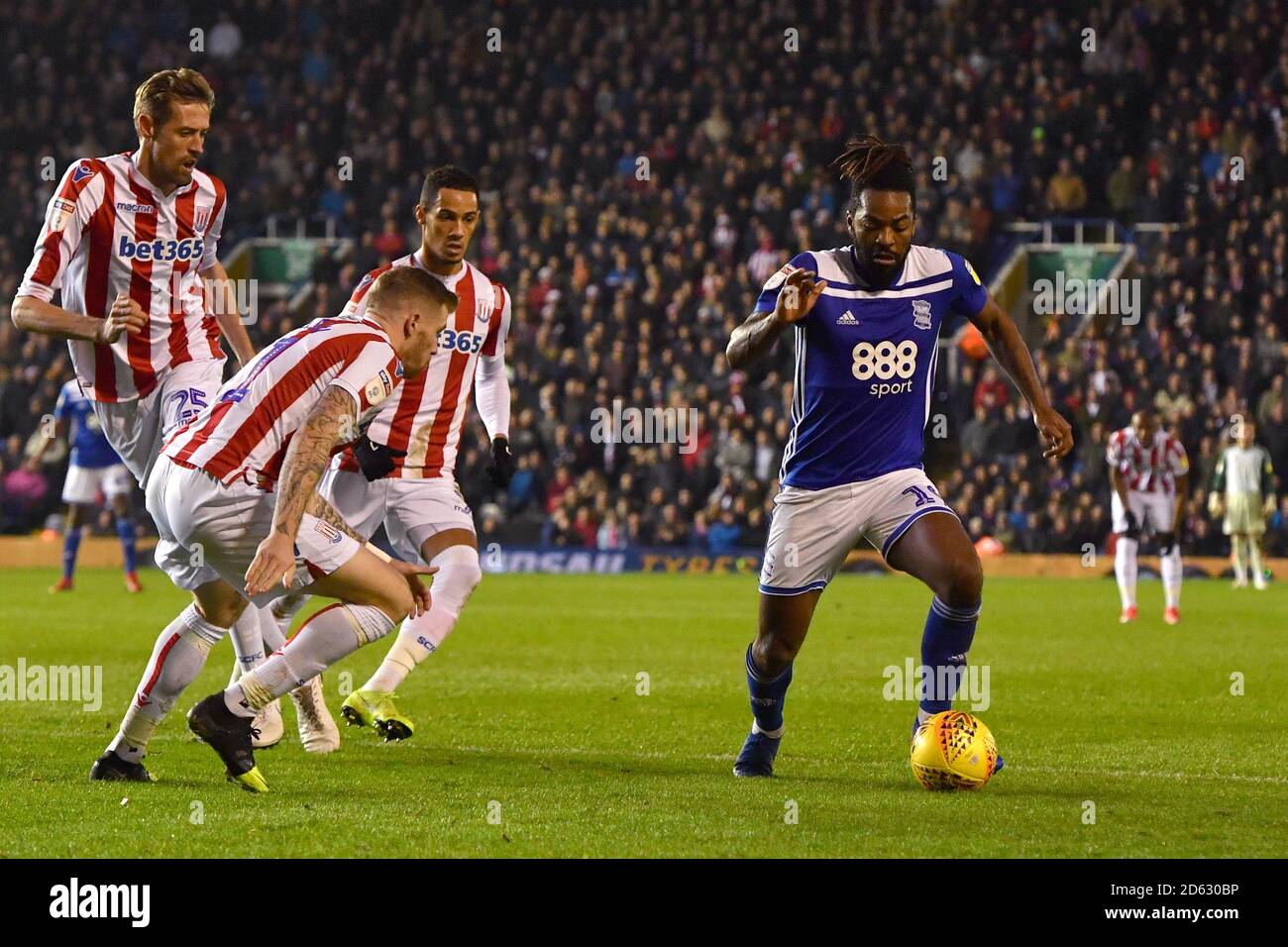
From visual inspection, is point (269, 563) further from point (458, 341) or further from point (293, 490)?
point (458, 341)

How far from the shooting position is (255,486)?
20.9 ft

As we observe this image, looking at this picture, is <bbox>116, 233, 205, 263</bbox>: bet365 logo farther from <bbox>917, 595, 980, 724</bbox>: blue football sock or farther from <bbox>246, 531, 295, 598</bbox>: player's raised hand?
<bbox>917, 595, 980, 724</bbox>: blue football sock

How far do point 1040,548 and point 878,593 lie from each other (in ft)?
15.1

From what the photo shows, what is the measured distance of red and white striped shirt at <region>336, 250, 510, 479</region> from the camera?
877cm

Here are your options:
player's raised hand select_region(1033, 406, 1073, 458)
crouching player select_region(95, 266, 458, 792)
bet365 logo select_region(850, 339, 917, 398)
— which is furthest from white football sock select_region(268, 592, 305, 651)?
player's raised hand select_region(1033, 406, 1073, 458)

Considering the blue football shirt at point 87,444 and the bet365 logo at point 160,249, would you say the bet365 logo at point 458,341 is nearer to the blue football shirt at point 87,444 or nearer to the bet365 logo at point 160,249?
the bet365 logo at point 160,249

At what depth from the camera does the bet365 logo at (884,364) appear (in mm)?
7188

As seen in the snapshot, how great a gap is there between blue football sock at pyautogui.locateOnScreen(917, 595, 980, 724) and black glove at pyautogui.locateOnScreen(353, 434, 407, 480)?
2.76m

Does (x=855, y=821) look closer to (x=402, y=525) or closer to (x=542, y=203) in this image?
(x=402, y=525)

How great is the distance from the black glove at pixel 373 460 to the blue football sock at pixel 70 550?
12.0 metres

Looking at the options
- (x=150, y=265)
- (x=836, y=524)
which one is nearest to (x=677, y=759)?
(x=836, y=524)

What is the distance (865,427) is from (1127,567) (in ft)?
35.4

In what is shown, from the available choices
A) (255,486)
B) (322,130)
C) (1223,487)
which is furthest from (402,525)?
(322,130)
